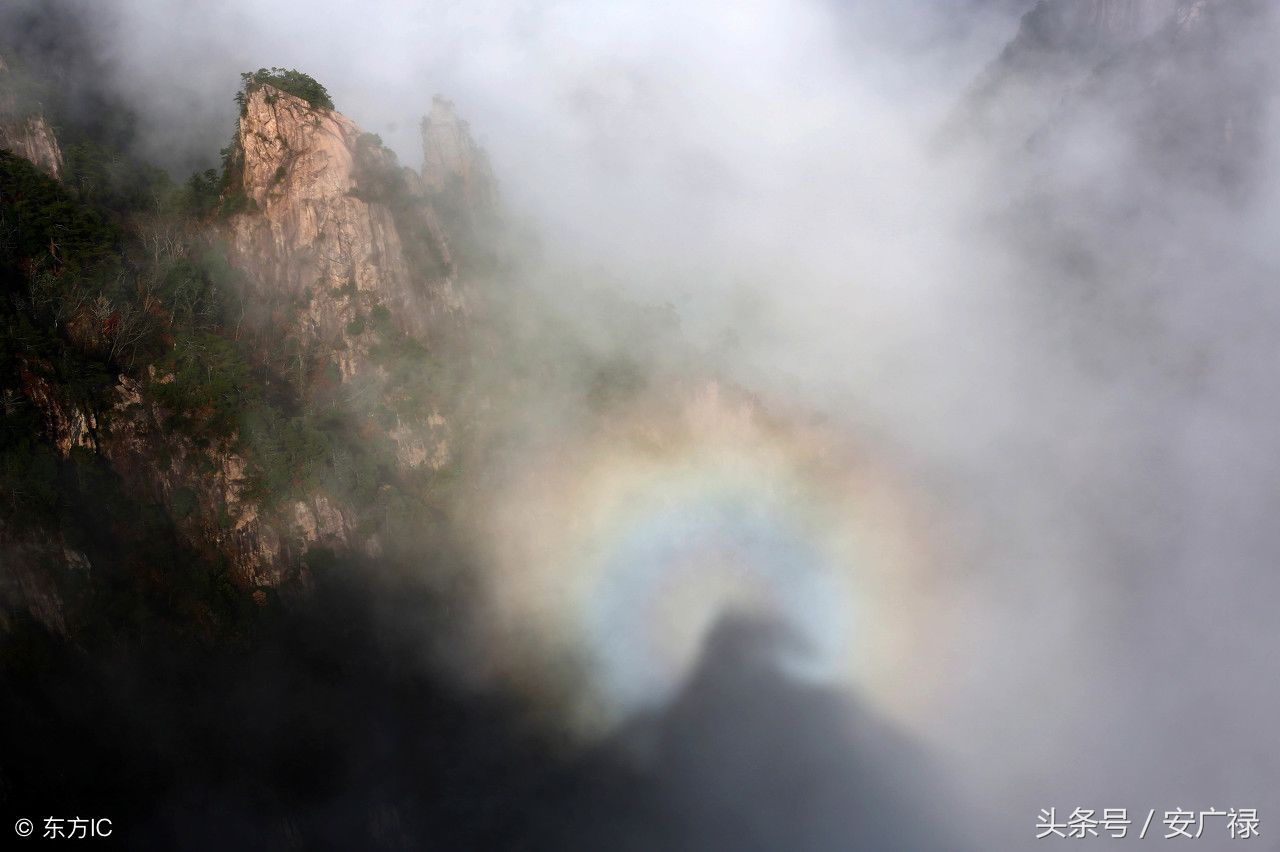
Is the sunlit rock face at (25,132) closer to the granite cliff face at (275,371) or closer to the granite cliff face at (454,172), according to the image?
the granite cliff face at (275,371)

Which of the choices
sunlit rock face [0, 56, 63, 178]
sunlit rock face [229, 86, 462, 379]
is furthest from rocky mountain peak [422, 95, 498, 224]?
sunlit rock face [0, 56, 63, 178]

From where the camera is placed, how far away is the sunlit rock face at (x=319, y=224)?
1993 inches

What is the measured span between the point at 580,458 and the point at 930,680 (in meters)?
37.8

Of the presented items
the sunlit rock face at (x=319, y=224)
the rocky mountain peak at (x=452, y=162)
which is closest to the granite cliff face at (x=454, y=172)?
the rocky mountain peak at (x=452, y=162)

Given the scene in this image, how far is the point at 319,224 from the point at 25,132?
18.8m

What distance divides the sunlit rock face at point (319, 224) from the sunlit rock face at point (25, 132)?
11365mm

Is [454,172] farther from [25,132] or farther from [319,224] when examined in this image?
[25,132]

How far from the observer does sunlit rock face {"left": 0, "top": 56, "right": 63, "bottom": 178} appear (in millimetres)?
49938

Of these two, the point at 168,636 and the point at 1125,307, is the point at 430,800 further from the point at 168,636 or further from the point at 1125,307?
the point at 1125,307

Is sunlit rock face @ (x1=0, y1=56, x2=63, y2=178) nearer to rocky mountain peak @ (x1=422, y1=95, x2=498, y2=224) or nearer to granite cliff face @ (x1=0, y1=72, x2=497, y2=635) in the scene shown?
granite cliff face @ (x1=0, y1=72, x2=497, y2=635)

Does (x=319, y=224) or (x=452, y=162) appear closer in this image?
(x=319, y=224)

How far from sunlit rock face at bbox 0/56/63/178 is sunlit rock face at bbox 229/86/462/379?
447 inches

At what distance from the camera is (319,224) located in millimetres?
50844

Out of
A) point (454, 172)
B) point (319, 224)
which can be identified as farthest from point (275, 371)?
point (454, 172)
